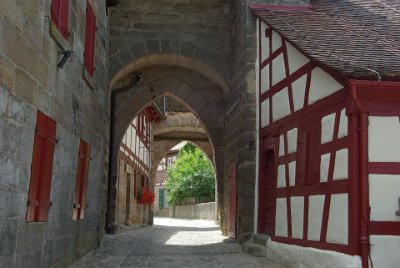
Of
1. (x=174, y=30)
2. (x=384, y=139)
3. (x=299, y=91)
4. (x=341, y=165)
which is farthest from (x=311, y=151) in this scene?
(x=174, y=30)

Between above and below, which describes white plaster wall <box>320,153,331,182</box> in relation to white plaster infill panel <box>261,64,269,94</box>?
below

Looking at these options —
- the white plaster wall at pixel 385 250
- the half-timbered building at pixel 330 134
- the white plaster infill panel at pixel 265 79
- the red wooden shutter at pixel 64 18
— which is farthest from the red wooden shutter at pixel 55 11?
the white plaster wall at pixel 385 250

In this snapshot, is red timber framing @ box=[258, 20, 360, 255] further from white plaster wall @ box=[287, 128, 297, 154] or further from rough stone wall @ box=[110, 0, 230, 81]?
rough stone wall @ box=[110, 0, 230, 81]

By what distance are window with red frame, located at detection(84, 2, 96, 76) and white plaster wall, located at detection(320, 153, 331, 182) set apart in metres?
3.39

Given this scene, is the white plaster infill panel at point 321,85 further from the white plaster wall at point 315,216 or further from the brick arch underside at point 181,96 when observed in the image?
the brick arch underside at point 181,96

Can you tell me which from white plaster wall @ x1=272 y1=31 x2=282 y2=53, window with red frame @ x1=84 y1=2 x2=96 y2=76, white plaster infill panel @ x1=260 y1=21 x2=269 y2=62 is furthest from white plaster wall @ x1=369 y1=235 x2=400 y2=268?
window with red frame @ x1=84 y1=2 x2=96 y2=76

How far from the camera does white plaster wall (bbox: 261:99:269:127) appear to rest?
8.02 metres

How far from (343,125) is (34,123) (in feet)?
10.4

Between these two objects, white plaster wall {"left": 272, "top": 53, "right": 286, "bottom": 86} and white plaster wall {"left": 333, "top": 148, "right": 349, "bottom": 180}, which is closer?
white plaster wall {"left": 333, "top": 148, "right": 349, "bottom": 180}

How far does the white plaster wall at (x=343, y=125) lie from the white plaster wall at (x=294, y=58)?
1207 millimetres

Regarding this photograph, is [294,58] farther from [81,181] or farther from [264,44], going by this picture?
[81,181]

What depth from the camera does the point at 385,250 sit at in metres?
5.14

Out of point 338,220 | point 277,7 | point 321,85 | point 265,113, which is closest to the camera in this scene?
point 338,220

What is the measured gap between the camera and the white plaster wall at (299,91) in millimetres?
6566
